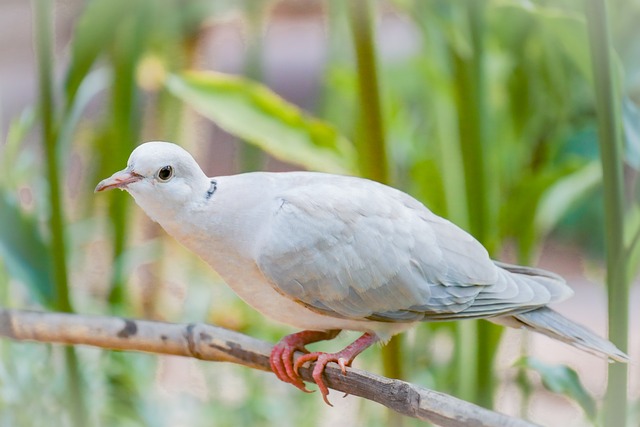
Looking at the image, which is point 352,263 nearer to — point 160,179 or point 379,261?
point 379,261

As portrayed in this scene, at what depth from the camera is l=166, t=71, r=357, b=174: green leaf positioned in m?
0.77

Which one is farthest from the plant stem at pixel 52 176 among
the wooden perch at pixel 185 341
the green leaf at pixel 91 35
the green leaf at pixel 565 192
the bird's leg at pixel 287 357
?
the green leaf at pixel 565 192

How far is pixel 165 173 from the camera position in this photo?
18.0 inches

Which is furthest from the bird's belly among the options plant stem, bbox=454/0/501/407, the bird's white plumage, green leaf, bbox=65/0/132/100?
green leaf, bbox=65/0/132/100

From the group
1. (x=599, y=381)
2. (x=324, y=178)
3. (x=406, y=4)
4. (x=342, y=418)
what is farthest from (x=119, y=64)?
(x=599, y=381)

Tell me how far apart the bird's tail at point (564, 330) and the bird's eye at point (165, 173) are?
270mm

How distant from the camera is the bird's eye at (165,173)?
1.49 ft

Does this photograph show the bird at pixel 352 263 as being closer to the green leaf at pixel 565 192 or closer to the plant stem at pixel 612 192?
the plant stem at pixel 612 192

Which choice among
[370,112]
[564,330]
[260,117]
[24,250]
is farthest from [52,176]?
[564,330]

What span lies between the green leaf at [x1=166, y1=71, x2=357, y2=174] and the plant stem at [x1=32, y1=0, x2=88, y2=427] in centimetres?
12

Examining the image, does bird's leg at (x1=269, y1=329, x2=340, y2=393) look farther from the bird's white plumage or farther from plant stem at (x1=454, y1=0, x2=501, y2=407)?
plant stem at (x1=454, y1=0, x2=501, y2=407)

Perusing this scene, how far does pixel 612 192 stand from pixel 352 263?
0.20 meters

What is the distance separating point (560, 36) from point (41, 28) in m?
0.49

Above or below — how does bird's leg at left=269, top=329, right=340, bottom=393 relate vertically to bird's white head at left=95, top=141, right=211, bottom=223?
below
